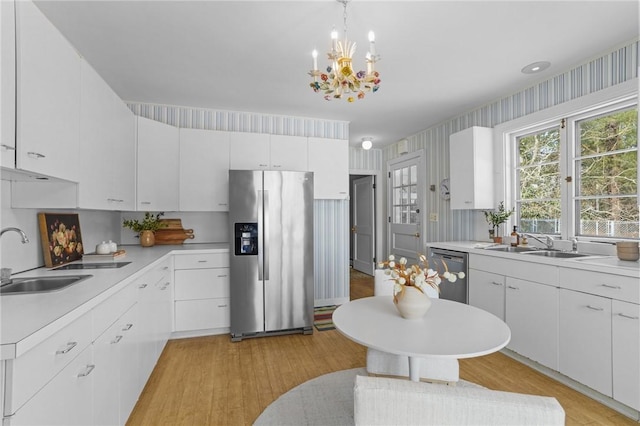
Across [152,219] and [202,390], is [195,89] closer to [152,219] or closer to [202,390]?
[152,219]

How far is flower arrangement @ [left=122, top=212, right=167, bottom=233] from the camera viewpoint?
11.5 ft

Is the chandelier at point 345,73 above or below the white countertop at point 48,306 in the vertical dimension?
above

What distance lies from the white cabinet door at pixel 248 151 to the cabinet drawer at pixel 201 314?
1.52 metres

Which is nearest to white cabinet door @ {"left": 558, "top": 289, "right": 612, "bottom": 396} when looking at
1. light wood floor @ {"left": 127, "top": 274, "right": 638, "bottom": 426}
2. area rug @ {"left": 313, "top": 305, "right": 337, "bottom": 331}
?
light wood floor @ {"left": 127, "top": 274, "right": 638, "bottom": 426}

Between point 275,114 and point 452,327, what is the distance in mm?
3394

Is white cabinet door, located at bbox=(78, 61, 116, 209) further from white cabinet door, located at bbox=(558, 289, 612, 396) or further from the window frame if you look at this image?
the window frame

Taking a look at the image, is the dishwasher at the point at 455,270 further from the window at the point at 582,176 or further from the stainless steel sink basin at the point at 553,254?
the window at the point at 582,176

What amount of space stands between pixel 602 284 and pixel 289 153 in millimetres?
3144

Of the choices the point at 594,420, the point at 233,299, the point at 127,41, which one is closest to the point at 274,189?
the point at 233,299

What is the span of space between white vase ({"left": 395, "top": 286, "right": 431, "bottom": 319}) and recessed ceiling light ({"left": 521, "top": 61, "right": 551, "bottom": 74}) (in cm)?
241

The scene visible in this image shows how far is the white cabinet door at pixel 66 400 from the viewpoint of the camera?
98 centimetres

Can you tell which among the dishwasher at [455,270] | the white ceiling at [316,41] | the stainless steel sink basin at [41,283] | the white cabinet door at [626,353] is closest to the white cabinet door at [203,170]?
the white ceiling at [316,41]

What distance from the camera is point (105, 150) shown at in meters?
2.38

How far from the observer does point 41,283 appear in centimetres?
176
